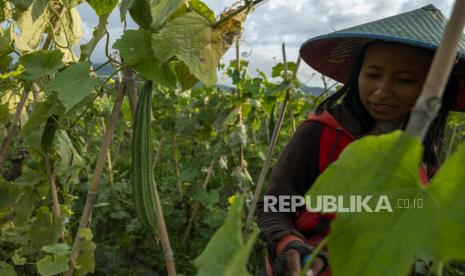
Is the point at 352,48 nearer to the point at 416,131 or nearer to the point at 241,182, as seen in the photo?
the point at 416,131

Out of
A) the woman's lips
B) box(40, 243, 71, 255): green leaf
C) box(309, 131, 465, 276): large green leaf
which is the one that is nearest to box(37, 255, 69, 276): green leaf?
box(40, 243, 71, 255): green leaf

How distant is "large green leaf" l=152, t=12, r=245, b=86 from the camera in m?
0.75

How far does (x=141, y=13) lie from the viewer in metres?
0.88

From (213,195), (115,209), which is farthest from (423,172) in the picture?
(115,209)

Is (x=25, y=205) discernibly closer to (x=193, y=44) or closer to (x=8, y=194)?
(x=8, y=194)

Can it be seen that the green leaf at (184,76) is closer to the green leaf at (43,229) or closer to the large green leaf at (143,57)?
the large green leaf at (143,57)

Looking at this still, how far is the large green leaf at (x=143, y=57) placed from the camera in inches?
34.2

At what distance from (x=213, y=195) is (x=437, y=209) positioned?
2.52 m

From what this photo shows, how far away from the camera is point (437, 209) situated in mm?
288

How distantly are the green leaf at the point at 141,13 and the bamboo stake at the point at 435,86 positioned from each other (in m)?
0.67

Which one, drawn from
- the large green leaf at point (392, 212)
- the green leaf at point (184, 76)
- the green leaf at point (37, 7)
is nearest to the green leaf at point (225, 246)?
the large green leaf at point (392, 212)

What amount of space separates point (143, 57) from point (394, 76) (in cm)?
53

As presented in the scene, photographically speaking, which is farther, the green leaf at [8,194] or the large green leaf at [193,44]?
the green leaf at [8,194]

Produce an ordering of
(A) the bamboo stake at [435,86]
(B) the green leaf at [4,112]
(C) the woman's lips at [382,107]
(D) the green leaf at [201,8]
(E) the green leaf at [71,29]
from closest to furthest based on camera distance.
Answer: (A) the bamboo stake at [435,86] < (D) the green leaf at [201,8] < (C) the woman's lips at [382,107] < (E) the green leaf at [71,29] < (B) the green leaf at [4,112]
